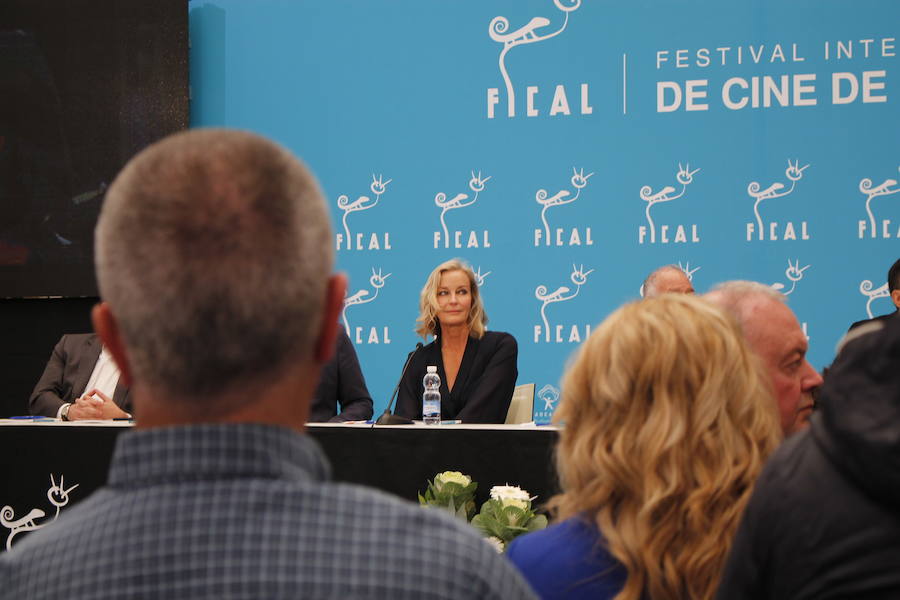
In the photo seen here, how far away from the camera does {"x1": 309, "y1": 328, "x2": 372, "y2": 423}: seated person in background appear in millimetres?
4887

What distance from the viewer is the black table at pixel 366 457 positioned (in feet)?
12.5

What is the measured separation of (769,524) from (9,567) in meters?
0.64

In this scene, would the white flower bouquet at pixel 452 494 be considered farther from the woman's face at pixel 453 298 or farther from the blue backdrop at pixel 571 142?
the blue backdrop at pixel 571 142

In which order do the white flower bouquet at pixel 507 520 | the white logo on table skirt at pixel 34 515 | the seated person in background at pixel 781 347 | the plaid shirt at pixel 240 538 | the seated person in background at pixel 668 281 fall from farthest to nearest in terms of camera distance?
1. the seated person in background at pixel 668 281
2. the white logo on table skirt at pixel 34 515
3. the white flower bouquet at pixel 507 520
4. the seated person in background at pixel 781 347
5. the plaid shirt at pixel 240 538

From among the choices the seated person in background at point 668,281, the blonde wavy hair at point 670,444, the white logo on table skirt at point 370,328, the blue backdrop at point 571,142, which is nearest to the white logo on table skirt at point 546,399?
the blue backdrop at point 571,142

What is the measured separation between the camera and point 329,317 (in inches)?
28.1

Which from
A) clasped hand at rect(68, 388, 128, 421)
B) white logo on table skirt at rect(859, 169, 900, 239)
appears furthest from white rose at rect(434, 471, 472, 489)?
white logo on table skirt at rect(859, 169, 900, 239)

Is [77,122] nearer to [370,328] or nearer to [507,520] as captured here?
[370,328]

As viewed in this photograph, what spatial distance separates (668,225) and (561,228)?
62 centimetres

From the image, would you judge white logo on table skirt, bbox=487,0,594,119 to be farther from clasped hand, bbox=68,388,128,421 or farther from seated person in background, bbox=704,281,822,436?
seated person in background, bbox=704,281,822,436

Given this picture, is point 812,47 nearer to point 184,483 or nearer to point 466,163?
point 466,163

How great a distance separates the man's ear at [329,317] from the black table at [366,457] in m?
2.84

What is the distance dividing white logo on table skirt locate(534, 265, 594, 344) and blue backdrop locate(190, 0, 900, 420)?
1 cm

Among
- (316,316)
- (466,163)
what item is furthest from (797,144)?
(316,316)
